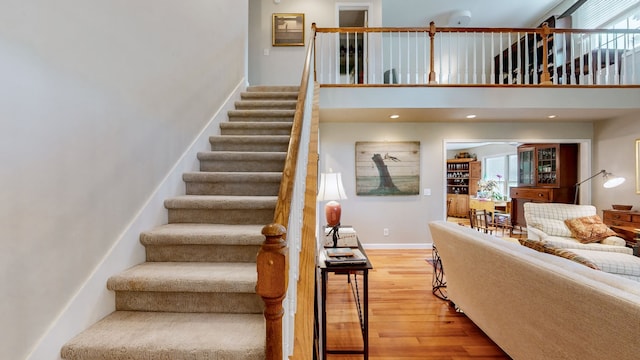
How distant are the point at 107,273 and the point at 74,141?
0.68 metres

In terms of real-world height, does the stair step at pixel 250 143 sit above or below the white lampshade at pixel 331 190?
above

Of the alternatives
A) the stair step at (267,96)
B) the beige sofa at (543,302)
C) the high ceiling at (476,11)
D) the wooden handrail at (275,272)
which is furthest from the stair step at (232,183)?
the high ceiling at (476,11)

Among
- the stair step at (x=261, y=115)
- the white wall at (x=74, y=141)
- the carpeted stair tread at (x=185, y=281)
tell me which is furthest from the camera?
the stair step at (x=261, y=115)

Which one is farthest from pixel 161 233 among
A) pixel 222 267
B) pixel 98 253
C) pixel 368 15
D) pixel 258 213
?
pixel 368 15

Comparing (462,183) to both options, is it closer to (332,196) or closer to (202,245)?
(332,196)

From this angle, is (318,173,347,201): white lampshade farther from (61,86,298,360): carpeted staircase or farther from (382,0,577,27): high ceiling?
(382,0,577,27): high ceiling

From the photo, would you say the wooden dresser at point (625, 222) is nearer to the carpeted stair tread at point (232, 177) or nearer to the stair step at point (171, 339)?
the carpeted stair tread at point (232, 177)

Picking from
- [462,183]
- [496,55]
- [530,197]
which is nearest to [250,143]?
[530,197]

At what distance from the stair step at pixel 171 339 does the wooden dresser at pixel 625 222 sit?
483 cm

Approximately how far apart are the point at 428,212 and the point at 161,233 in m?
4.35

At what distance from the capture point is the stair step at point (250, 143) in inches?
106

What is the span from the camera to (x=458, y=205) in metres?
9.06

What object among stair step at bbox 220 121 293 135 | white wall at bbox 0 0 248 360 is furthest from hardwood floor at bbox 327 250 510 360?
stair step at bbox 220 121 293 135

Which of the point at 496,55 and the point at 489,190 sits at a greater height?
the point at 496,55
